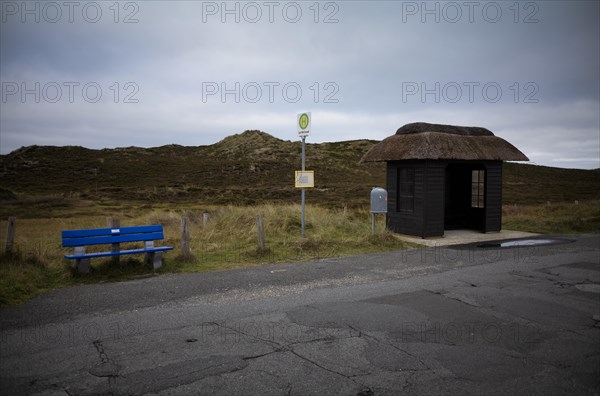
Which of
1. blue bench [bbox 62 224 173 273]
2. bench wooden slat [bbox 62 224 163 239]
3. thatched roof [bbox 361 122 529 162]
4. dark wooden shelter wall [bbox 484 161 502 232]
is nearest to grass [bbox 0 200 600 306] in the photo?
blue bench [bbox 62 224 173 273]

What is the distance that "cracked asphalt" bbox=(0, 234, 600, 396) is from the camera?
390cm

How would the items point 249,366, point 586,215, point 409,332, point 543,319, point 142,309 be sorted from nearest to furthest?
point 249,366
point 409,332
point 543,319
point 142,309
point 586,215

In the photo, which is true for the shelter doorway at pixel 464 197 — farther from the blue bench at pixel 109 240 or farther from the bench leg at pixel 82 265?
the bench leg at pixel 82 265

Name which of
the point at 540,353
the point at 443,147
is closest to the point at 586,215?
the point at 443,147

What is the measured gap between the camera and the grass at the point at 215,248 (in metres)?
7.61

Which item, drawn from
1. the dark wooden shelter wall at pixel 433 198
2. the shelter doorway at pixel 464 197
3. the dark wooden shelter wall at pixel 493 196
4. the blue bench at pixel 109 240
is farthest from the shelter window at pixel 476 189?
the blue bench at pixel 109 240

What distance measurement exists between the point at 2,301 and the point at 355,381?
5.21 metres

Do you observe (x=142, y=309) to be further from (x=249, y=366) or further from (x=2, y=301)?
(x=249, y=366)

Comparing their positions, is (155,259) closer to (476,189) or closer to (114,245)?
(114,245)

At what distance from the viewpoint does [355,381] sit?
155 inches

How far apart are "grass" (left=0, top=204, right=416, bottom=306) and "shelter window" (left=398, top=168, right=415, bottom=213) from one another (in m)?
1.48

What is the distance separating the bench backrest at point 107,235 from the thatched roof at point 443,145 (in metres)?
8.11

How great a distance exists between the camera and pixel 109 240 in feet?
27.3

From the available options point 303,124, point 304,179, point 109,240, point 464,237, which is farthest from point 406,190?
point 109,240
